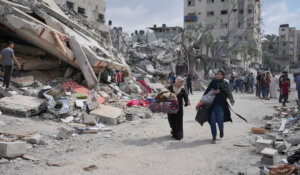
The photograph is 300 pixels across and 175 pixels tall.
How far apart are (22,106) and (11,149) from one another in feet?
9.66

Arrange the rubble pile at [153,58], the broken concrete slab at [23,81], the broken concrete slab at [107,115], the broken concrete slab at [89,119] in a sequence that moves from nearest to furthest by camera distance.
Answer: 1. the broken concrete slab at [89,119]
2. the broken concrete slab at [107,115]
3. the broken concrete slab at [23,81]
4. the rubble pile at [153,58]

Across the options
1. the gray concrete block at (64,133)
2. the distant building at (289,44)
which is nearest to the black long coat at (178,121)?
the gray concrete block at (64,133)

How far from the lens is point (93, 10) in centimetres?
2677

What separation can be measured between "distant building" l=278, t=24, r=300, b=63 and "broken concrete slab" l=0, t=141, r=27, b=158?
7959 centimetres

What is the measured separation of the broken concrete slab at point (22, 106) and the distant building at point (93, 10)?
1931cm

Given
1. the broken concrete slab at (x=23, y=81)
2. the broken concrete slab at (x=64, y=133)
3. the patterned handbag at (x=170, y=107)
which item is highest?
the broken concrete slab at (x=23, y=81)

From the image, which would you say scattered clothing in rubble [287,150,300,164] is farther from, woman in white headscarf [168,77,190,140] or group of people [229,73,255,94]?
group of people [229,73,255,94]

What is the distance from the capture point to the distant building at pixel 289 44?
7251 centimetres

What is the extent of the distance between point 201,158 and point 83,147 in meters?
2.17

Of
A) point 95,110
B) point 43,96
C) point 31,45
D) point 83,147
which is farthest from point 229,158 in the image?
point 31,45

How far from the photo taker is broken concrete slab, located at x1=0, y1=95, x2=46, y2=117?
6113 mm

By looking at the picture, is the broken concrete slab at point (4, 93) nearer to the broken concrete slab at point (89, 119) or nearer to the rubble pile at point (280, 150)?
the broken concrete slab at point (89, 119)

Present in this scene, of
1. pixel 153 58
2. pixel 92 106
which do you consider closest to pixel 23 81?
pixel 92 106

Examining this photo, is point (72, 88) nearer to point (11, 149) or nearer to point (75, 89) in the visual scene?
point (75, 89)
